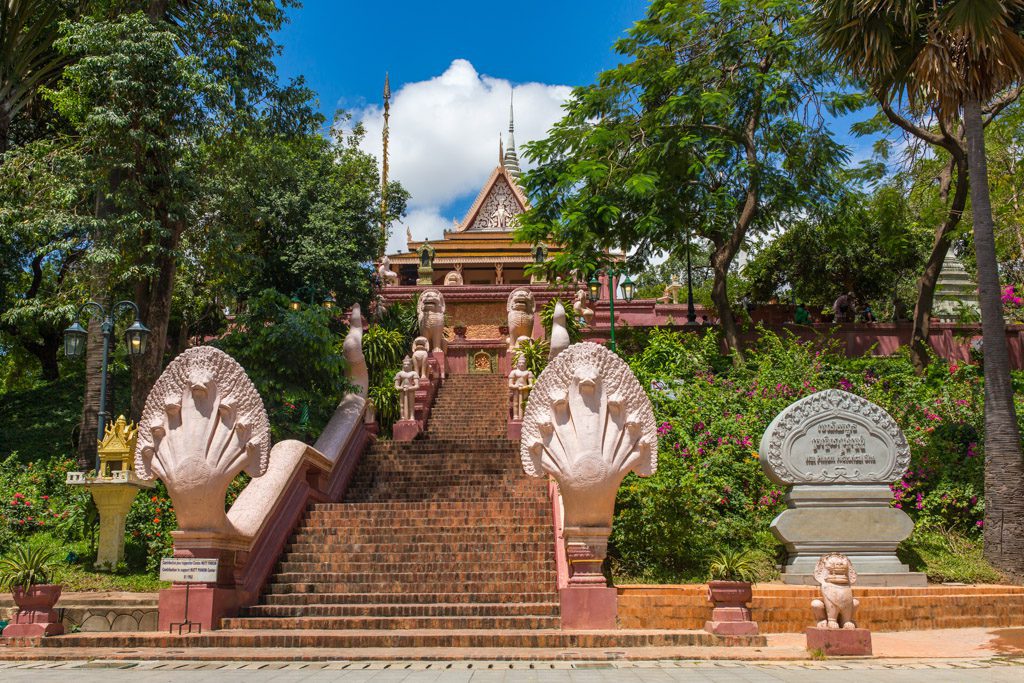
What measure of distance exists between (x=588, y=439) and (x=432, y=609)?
2305 millimetres

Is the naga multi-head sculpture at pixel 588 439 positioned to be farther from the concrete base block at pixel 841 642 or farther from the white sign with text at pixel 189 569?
the white sign with text at pixel 189 569

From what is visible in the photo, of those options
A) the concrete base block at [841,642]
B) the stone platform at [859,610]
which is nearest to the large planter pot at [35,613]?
the stone platform at [859,610]

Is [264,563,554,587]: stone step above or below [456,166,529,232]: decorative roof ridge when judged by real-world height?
below

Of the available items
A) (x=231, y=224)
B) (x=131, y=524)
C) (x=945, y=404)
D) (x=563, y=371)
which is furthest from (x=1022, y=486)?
(x=231, y=224)

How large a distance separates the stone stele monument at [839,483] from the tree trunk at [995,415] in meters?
1.39

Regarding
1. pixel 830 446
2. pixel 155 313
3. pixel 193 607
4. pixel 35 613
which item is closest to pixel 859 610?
pixel 830 446

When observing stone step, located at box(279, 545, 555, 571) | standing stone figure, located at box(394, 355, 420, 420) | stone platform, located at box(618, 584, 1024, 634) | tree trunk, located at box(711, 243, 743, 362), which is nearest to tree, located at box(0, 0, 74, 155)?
standing stone figure, located at box(394, 355, 420, 420)

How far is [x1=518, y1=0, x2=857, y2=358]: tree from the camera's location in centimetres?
1689

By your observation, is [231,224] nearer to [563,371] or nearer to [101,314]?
[101,314]

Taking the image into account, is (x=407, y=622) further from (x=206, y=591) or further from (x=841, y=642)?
(x=841, y=642)

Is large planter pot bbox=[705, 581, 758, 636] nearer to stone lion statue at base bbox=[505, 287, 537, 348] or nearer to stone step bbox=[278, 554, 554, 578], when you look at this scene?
stone step bbox=[278, 554, 554, 578]

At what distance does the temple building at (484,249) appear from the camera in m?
34.9

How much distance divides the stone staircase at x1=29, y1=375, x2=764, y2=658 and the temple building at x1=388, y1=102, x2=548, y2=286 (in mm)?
20537

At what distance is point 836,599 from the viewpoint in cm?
723
